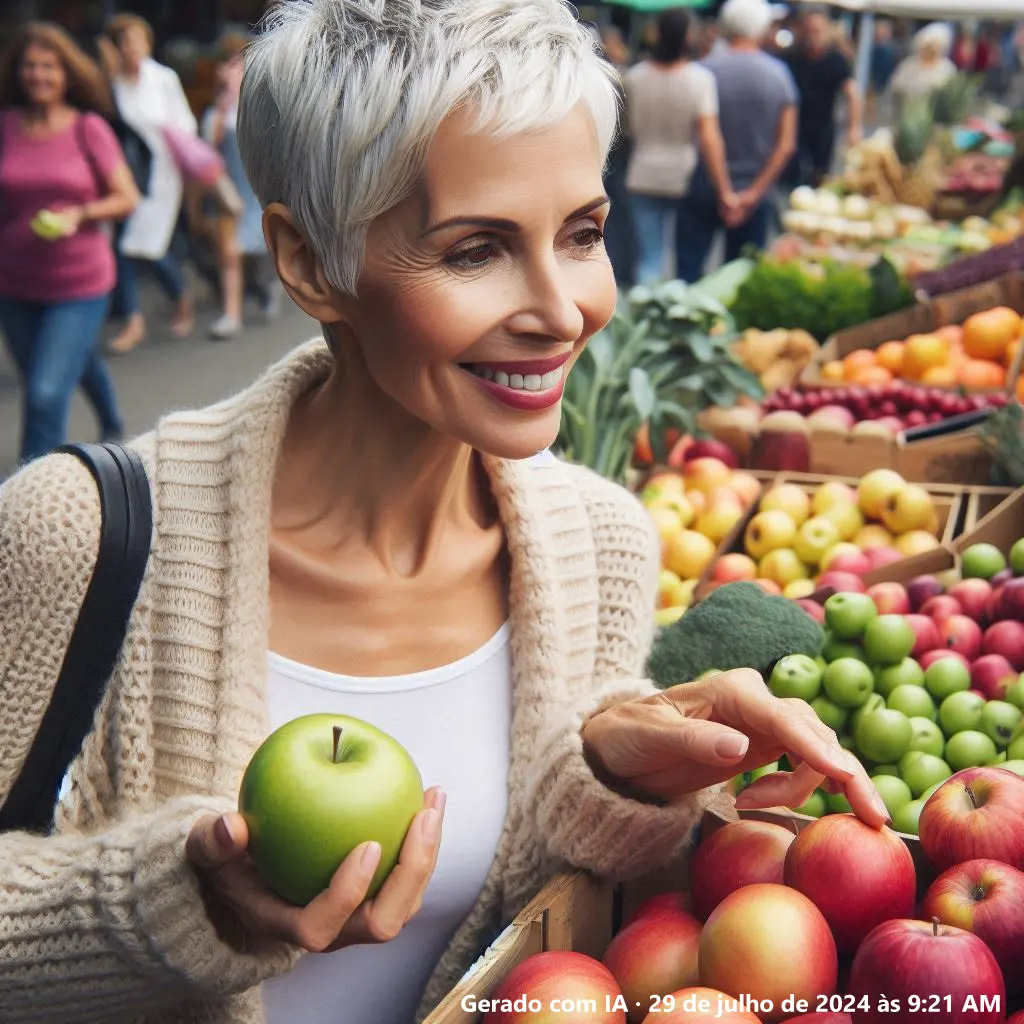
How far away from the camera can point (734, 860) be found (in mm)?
1601

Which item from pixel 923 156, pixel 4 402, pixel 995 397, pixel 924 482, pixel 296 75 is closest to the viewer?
pixel 296 75

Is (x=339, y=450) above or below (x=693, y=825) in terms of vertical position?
above

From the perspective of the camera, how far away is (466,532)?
5.92 feet

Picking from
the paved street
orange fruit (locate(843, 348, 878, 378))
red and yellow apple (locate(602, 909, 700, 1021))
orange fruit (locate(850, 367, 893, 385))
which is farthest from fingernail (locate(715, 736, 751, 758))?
the paved street

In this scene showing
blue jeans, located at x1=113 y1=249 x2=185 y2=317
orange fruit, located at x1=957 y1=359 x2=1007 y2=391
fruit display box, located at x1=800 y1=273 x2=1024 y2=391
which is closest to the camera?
orange fruit, located at x1=957 y1=359 x2=1007 y2=391

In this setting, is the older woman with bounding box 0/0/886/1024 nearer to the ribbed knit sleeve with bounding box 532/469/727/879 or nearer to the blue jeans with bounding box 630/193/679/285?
the ribbed knit sleeve with bounding box 532/469/727/879

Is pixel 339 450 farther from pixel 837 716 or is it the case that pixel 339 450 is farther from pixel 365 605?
pixel 837 716

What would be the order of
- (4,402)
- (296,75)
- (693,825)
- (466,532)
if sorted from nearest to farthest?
(296,75)
(693,825)
(466,532)
(4,402)

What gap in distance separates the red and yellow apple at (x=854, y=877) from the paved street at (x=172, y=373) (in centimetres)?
555

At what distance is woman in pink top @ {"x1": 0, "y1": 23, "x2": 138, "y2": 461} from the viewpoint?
5492 millimetres

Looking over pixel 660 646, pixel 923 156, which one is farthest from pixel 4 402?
pixel 923 156

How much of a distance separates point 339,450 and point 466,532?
21cm

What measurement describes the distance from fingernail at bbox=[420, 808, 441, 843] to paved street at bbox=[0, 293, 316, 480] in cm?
551

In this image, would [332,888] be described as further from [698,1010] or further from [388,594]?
[388,594]
